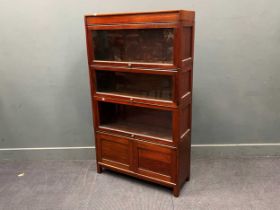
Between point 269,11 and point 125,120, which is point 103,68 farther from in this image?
point 269,11

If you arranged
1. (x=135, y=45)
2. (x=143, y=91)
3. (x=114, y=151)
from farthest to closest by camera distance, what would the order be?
(x=114, y=151) < (x=143, y=91) < (x=135, y=45)

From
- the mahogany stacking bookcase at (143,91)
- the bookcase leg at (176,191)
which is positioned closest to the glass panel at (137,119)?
the mahogany stacking bookcase at (143,91)

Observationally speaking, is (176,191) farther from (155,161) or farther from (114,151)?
(114,151)

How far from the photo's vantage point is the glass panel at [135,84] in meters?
2.01

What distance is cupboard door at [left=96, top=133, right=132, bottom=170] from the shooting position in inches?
88.0

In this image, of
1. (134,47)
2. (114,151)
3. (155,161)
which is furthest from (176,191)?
(134,47)

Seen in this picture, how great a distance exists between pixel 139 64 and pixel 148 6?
2.16 feet

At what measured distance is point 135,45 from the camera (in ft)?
6.72

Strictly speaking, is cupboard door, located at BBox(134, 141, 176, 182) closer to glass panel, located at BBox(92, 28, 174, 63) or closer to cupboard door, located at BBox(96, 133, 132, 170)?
cupboard door, located at BBox(96, 133, 132, 170)

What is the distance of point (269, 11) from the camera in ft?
7.36

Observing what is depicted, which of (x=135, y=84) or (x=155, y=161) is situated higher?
(x=135, y=84)

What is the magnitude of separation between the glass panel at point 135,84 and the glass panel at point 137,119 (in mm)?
165

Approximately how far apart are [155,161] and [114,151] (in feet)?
1.33

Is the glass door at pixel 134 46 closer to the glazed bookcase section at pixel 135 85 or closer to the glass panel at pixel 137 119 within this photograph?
the glazed bookcase section at pixel 135 85
